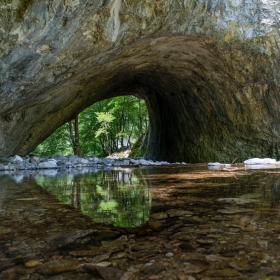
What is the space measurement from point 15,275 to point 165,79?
30.3ft

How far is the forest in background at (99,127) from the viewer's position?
53.8 feet

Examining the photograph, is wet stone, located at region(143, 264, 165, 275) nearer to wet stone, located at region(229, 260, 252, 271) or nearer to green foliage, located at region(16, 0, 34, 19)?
wet stone, located at region(229, 260, 252, 271)

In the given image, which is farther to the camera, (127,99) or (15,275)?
(127,99)

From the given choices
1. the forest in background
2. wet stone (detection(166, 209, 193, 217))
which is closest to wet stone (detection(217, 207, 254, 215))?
wet stone (detection(166, 209, 193, 217))

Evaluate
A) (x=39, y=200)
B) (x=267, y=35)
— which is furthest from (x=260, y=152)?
(x=39, y=200)

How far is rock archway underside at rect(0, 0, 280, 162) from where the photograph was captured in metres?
3.92

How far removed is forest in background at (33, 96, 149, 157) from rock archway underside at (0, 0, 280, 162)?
645 cm

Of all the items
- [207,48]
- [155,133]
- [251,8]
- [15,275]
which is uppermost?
[251,8]

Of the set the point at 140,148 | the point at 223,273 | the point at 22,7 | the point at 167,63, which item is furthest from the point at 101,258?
the point at 140,148

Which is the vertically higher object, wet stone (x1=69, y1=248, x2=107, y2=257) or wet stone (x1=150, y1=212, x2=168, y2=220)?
wet stone (x1=150, y1=212, x2=168, y2=220)

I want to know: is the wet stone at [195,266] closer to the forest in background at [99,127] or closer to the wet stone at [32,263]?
the wet stone at [32,263]

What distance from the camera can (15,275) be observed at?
0.92 m

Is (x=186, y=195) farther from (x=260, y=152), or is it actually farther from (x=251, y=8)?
(x=260, y=152)

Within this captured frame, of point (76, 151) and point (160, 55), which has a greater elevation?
point (160, 55)
